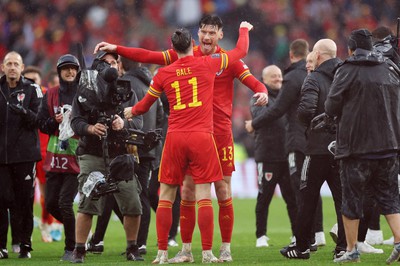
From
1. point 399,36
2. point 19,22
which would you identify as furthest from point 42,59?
point 399,36

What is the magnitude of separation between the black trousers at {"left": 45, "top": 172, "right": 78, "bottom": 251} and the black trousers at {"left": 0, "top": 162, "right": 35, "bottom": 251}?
0.50 m

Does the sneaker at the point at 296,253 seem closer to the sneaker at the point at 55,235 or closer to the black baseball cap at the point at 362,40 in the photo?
the black baseball cap at the point at 362,40

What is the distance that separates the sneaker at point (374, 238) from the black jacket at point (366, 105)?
12.1ft

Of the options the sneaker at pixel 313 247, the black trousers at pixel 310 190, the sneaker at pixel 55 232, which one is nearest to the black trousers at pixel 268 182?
the sneaker at pixel 313 247

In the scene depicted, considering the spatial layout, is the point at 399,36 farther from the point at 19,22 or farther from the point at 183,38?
the point at 19,22

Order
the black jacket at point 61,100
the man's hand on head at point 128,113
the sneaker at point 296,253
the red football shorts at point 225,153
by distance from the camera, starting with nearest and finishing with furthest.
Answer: the man's hand on head at point 128,113 < the red football shorts at point 225,153 < the sneaker at point 296,253 < the black jacket at point 61,100

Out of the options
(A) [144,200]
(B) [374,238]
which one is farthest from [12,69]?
(B) [374,238]

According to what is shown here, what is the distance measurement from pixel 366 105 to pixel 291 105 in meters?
2.84

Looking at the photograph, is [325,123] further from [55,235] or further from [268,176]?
[55,235]

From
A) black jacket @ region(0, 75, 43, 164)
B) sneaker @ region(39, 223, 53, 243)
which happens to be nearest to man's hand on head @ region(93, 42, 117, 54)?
black jacket @ region(0, 75, 43, 164)

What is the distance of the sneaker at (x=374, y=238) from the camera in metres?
12.8

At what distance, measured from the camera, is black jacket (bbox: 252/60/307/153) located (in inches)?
454

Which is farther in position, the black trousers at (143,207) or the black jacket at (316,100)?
the black trousers at (143,207)

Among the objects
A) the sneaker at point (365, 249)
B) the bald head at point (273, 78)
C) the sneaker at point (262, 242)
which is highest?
the bald head at point (273, 78)
